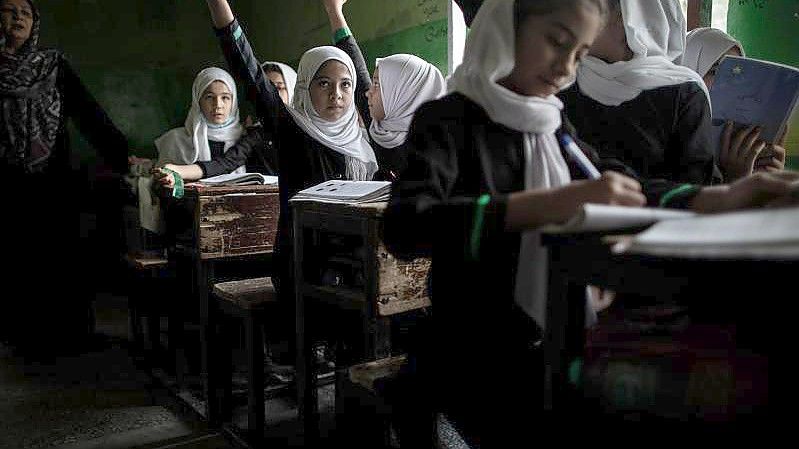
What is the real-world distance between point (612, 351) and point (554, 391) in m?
0.09

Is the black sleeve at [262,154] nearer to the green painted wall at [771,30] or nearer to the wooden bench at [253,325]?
the wooden bench at [253,325]

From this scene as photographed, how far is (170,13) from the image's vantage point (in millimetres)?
5426

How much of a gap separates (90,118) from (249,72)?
1690mm

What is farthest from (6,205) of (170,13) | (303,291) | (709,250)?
(709,250)

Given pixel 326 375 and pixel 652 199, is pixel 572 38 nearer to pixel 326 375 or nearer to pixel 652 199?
pixel 652 199

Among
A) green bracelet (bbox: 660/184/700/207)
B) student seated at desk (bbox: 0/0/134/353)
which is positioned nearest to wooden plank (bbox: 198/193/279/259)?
student seated at desk (bbox: 0/0/134/353)

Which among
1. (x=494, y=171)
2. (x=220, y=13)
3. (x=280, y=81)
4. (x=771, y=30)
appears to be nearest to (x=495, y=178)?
(x=494, y=171)

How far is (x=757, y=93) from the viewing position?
1387 mm

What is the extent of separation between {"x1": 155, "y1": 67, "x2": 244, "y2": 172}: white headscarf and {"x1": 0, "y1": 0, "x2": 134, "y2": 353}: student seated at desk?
1.78 ft

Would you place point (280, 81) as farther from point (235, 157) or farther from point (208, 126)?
point (235, 157)

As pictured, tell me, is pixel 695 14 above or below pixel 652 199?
above

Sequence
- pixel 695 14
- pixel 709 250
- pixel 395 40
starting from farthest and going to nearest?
1. pixel 395 40
2. pixel 695 14
3. pixel 709 250

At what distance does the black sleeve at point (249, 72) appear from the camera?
7.13 feet

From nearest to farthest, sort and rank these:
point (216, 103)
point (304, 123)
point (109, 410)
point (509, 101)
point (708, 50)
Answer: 1. point (509, 101)
2. point (708, 50)
3. point (304, 123)
4. point (109, 410)
5. point (216, 103)
